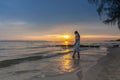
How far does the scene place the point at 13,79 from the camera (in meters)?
10.1

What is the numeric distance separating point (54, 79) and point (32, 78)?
1.11m

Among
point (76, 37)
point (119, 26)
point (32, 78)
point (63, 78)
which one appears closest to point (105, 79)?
point (63, 78)

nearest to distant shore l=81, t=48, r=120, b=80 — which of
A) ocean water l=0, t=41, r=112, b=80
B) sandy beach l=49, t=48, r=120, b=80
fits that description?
sandy beach l=49, t=48, r=120, b=80

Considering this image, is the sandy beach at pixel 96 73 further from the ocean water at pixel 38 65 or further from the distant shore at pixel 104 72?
the ocean water at pixel 38 65

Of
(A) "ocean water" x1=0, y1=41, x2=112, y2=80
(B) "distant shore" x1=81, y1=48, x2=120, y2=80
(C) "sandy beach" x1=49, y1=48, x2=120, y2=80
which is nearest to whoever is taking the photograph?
(B) "distant shore" x1=81, y1=48, x2=120, y2=80

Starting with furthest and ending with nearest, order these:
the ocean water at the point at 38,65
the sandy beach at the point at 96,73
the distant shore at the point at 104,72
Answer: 1. the ocean water at the point at 38,65
2. the sandy beach at the point at 96,73
3. the distant shore at the point at 104,72

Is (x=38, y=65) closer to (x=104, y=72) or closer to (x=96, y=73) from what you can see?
(x=96, y=73)

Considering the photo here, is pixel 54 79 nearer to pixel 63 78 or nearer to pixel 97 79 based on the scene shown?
pixel 63 78

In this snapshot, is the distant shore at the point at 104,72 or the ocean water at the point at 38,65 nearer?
the distant shore at the point at 104,72

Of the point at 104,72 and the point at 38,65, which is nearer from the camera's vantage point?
the point at 104,72

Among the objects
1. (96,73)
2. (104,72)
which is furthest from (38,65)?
(104,72)

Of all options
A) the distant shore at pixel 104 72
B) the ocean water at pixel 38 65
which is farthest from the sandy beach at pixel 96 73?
the ocean water at pixel 38 65

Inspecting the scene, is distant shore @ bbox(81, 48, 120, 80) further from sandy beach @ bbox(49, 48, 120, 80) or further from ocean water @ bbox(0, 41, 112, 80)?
ocean water @ bbox(0, 41, 112, 80)

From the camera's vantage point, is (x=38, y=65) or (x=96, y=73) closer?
(x=96, y=73)
